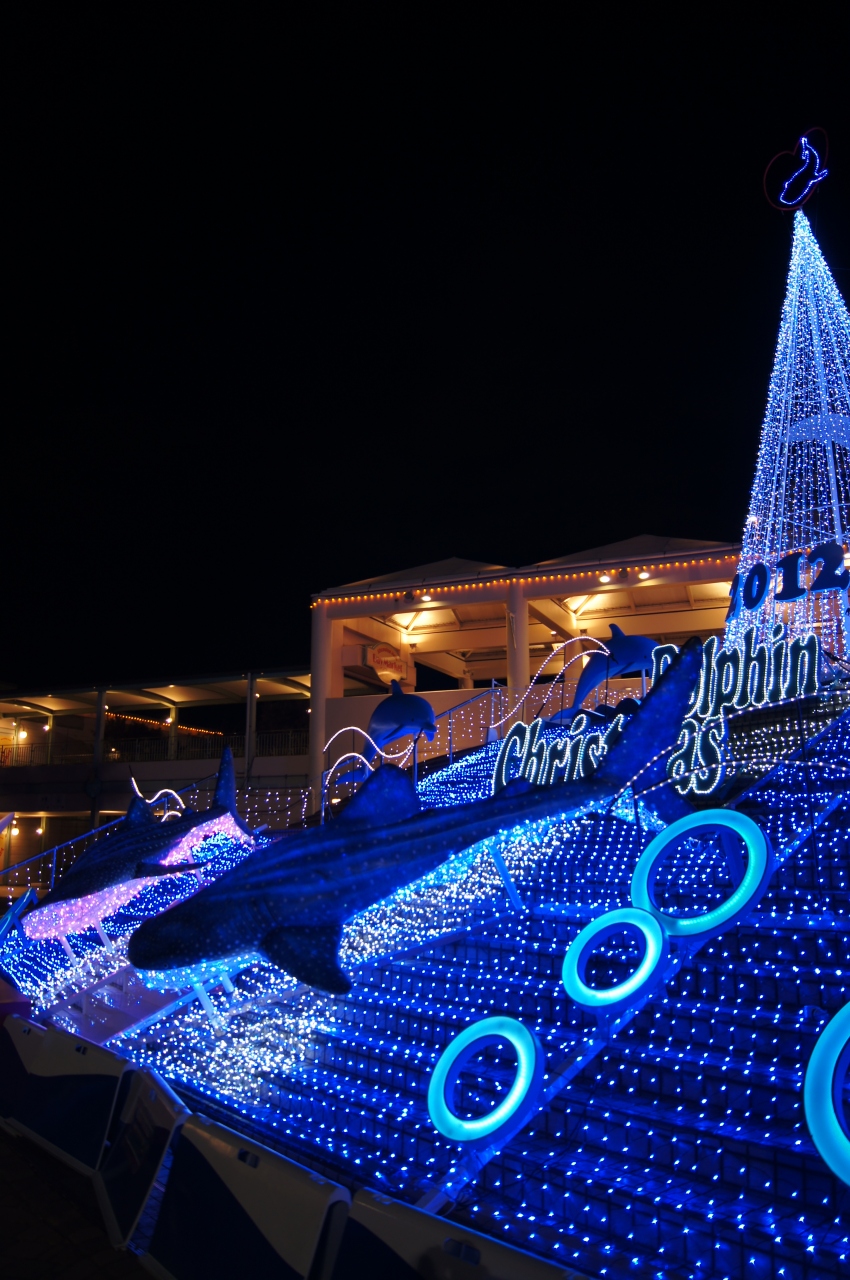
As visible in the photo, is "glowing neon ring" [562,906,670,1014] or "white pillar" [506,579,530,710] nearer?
"glowing neon ring" [562,906,670,1014]

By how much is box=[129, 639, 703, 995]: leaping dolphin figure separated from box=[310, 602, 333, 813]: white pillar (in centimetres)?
1536

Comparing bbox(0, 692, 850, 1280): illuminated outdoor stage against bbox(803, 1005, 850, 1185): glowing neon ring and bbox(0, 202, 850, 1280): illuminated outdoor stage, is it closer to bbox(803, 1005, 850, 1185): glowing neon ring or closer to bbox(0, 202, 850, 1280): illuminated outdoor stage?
bbox(0, 202, 850, 1280): illuminated outdoor stage

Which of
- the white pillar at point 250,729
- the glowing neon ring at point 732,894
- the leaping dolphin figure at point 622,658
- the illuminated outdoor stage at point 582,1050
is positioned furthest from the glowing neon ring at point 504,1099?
the white pillar at point 250,729

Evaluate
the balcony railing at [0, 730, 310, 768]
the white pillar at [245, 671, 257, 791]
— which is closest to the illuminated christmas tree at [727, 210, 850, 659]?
the balcony railing at [0, 730, 310, 768]

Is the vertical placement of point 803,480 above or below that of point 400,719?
above

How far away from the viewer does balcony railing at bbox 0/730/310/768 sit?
2438cm

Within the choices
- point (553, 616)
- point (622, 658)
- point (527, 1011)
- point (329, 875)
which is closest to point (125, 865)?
point (329, 875)

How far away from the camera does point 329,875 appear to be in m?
5.02

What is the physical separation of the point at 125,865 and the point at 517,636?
13130mm

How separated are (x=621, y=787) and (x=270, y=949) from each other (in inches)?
115

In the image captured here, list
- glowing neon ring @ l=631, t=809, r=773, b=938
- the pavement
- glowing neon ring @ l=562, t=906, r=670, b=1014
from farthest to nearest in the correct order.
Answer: glowing neon ring @ l=631, t=809, r=773, b=938 < glowing neon ring @ l=562, t=906, r=670, b=1014 < the pavement

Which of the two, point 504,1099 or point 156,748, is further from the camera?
point 156,748

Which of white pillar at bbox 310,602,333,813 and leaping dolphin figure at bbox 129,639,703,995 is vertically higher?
white pillar at bbox 310,602,333,813

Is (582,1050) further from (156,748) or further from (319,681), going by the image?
(156,748)
